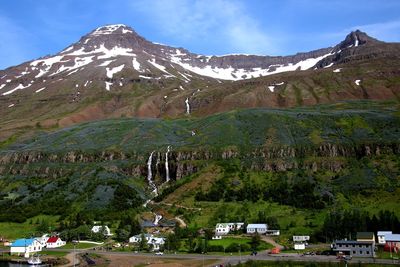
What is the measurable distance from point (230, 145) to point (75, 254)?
252 ft

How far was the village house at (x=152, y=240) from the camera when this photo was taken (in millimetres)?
98838

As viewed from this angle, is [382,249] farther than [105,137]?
No

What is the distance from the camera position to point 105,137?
187625 millimetres

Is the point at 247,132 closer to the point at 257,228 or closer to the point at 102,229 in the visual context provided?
the point at 257,228

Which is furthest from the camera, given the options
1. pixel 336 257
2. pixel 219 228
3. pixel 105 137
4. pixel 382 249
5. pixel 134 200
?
pixel 105 137

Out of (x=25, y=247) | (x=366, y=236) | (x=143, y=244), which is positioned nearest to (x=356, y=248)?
(x=366, y=236)

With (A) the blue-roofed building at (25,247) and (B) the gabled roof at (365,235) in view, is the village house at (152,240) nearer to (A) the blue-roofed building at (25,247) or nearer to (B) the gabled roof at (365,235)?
(A) the blue-roofed building at (25,247)

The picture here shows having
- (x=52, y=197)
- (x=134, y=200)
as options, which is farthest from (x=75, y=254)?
(x=52, y=197)

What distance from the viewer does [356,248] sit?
3369 inches

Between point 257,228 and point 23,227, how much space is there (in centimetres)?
5813

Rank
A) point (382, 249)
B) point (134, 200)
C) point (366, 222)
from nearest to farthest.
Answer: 1. point (382, 249)
2. point (366, 222)
3. point (134, 200)

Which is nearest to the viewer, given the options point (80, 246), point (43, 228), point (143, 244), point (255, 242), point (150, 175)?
point (255, 242)

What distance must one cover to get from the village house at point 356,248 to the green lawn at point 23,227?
67.5 m

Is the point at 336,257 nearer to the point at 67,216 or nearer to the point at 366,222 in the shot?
the point at 366,222
